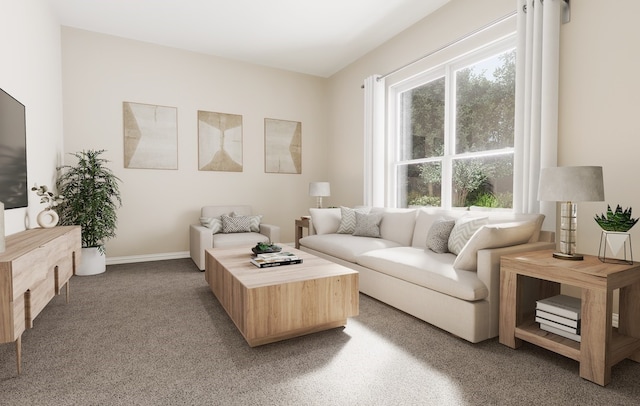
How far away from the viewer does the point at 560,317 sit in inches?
78.6

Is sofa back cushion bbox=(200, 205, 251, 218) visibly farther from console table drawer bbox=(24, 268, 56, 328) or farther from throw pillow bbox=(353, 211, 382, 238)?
console table drawer bbox=(24, 268, 56, 328)

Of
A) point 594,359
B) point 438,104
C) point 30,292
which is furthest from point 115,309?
point 438,104

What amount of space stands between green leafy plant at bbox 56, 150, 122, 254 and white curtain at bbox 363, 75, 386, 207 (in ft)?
11.1

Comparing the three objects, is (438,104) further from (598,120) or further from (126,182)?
(126,182)

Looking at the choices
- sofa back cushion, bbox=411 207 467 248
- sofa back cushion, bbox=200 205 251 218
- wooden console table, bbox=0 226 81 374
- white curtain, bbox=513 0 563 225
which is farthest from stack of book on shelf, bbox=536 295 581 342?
sofa back cushion, bbox=200 205 251 218

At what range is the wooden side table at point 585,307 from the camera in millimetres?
1742

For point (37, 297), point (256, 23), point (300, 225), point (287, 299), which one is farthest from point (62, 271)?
point (256, 23)

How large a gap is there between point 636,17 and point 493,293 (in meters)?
2.16

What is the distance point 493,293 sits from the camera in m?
2.25

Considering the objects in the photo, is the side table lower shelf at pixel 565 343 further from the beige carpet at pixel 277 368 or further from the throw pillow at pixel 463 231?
the throw pillow at pixel 463 231

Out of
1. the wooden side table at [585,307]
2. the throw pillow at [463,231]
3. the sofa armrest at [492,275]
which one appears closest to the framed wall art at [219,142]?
the throw pillow at [463,231]

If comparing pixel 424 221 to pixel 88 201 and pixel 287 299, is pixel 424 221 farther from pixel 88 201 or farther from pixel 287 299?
pixel 88 201

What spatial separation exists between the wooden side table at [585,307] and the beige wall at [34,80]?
3.64 meters

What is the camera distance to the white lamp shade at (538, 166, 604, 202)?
1.99m
